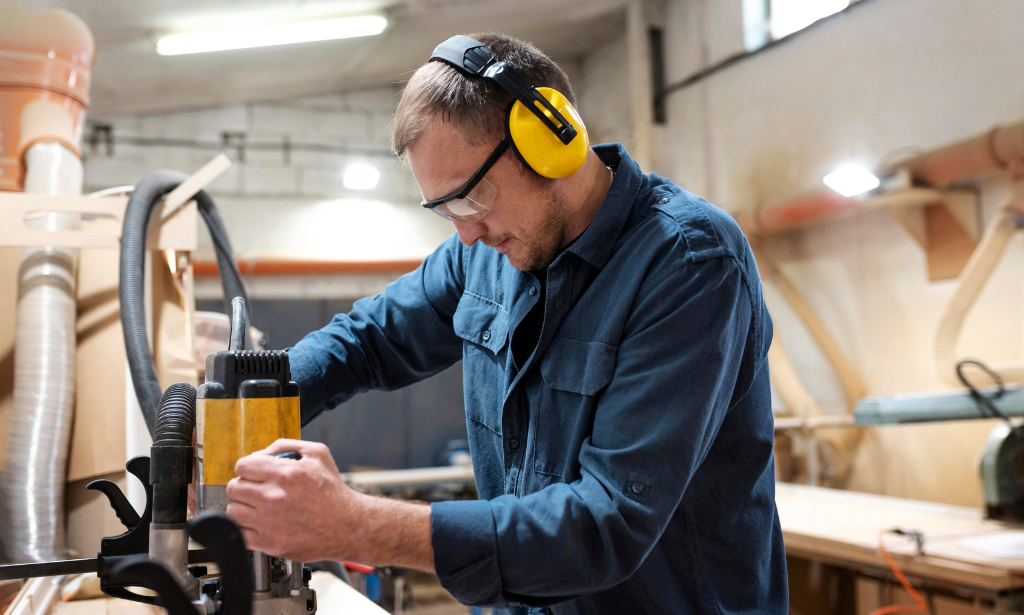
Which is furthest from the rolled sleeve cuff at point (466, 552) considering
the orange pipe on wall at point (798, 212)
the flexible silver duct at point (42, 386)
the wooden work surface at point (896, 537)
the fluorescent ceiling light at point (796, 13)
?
the fluorescent ceiling light at point (796, 13)

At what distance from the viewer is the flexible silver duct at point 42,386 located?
1691 mm

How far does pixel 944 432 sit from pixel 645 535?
346 cm

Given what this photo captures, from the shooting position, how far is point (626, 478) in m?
0.87

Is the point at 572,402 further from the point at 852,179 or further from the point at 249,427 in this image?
the point at 852,179

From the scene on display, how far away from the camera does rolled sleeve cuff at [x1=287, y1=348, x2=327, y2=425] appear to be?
1263 mm

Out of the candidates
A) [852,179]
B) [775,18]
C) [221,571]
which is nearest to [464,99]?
[221,571]

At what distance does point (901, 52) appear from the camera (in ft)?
12.5

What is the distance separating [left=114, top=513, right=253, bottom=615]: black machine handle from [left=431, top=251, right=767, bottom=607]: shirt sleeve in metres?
0.20

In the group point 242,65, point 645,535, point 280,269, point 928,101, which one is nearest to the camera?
point 645,535

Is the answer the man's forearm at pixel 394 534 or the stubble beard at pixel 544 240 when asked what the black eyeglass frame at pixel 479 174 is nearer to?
the stubble beard at pixel 544 240

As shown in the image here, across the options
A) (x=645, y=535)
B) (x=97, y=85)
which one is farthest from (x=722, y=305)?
(x=97, y=85)

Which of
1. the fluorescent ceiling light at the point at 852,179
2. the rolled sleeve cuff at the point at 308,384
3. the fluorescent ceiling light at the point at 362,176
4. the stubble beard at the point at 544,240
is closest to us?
the stubble beard at the point at 544,240

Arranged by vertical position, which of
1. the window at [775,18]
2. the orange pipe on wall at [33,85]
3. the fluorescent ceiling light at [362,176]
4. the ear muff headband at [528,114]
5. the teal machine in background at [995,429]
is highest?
the window at [775,18]

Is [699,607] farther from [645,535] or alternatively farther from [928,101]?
[928,101]
